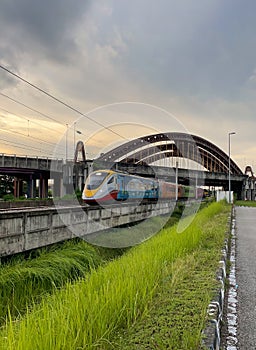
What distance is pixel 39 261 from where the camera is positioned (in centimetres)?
975

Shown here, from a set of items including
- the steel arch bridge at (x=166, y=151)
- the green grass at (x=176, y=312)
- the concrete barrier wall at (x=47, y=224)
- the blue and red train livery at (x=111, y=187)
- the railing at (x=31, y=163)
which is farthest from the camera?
the railing at (x=31, y=163)

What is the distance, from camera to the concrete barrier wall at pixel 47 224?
8.99 metres

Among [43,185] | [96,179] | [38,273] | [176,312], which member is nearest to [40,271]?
[38,273]

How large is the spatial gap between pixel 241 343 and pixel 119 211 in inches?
559

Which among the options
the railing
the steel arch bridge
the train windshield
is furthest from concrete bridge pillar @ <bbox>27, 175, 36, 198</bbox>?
the train windshield

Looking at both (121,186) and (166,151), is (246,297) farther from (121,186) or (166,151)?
(166,151)

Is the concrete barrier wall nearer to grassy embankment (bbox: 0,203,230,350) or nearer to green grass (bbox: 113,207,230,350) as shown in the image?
grassy embankment (bbox: 0,203,230,350)

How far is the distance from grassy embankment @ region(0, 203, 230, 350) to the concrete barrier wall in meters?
4.58

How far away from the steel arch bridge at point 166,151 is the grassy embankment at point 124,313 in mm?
16738

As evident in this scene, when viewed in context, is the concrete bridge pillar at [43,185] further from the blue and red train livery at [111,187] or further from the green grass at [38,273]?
the green grass at [38,273]

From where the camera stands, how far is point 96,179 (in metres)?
20.3

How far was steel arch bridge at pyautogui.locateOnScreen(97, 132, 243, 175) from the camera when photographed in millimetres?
28572

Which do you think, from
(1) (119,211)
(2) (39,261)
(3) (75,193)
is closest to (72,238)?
(2) (39,261)

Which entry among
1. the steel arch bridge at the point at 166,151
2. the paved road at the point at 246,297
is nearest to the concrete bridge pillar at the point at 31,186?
the steel arch bridge at the point at 166,151
